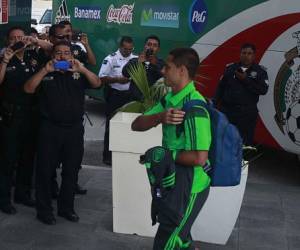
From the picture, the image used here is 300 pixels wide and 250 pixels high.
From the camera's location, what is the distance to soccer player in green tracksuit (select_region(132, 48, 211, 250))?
11.4ft

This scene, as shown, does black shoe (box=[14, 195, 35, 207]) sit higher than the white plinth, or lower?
lower

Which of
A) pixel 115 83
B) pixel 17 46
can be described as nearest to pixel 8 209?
pixel 17 46

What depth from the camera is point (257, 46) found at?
774cm

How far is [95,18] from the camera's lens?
11.3 metres

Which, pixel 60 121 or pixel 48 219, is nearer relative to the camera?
pixel 60 121

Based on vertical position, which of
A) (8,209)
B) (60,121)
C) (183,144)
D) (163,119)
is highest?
(163,119)

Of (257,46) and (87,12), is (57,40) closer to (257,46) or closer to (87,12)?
(257,46)

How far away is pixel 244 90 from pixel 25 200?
2.95m

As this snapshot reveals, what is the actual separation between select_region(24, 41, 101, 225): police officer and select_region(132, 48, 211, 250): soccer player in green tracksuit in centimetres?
169

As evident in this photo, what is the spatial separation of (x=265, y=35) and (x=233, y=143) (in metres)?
4.23

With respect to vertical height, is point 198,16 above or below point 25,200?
above

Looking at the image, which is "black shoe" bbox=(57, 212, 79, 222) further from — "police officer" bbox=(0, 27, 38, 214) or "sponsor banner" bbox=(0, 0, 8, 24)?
"sponsor banner" bbox=(0, 0, 8, 24)

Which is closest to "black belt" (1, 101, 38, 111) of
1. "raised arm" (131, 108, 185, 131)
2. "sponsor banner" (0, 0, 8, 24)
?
"sponsor banner" (0, 0, 8, 24)

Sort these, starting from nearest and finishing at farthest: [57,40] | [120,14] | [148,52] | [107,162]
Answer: [57,40]
[148,52]
[107,162]
[120,14]
